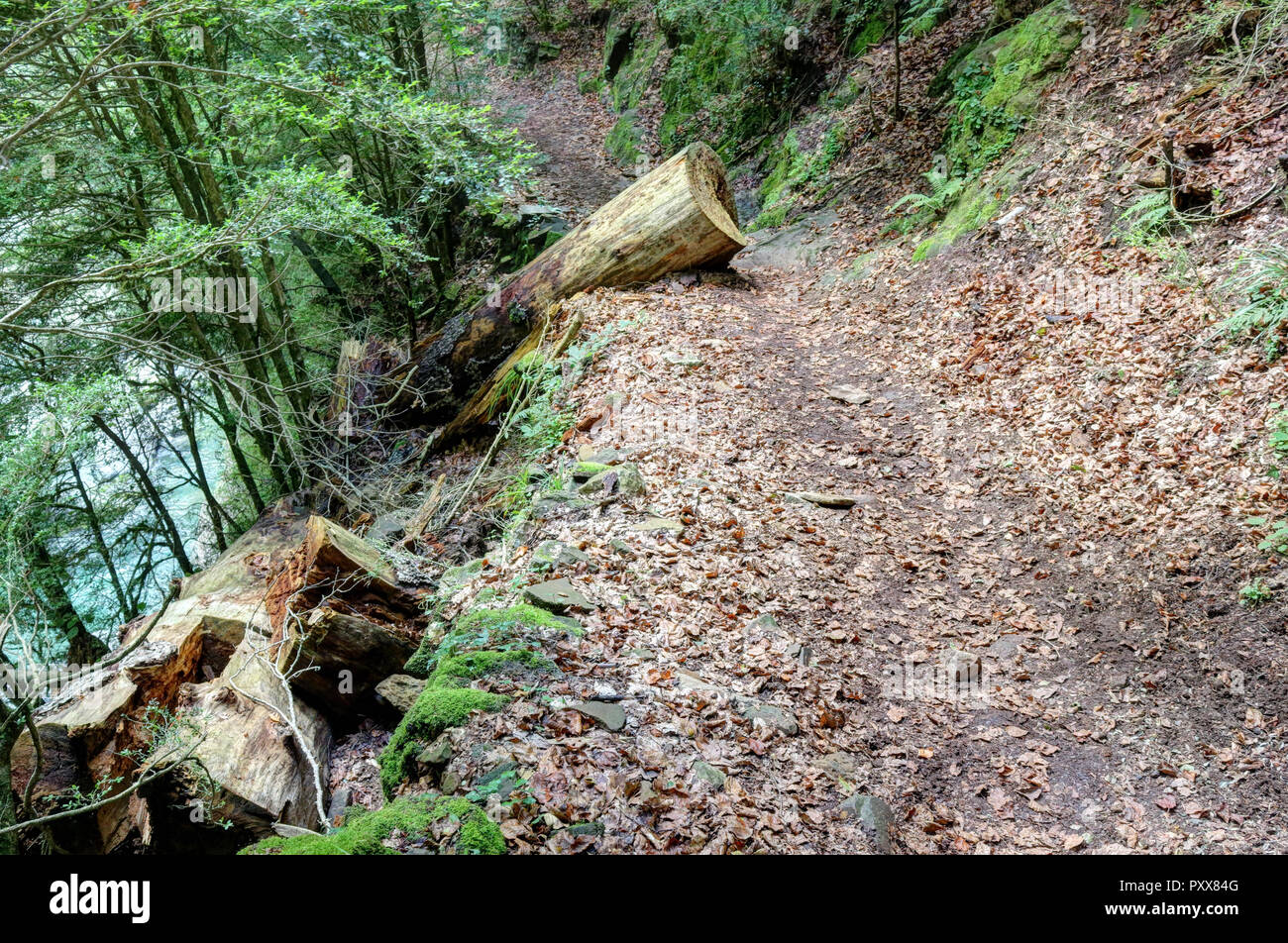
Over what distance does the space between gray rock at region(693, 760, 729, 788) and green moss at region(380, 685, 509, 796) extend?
1.10 metres

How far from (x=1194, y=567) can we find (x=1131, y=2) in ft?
26.3

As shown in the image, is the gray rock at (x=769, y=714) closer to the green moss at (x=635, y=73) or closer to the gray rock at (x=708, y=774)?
the gray rock at (x=708, y=774)

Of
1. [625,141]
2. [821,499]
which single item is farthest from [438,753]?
[625,141]

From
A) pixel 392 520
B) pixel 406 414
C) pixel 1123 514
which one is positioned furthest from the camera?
pixel 406 414

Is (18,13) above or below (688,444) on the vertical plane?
above

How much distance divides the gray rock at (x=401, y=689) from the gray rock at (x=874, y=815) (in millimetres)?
2974

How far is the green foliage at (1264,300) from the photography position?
212 inches

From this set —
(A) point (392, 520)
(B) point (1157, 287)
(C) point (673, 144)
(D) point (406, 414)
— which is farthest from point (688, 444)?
(C) point (673, 144)

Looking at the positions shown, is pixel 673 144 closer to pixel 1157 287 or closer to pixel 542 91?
pixel 542 91

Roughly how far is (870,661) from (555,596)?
2249 millimetres

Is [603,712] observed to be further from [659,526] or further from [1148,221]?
[1148,221]

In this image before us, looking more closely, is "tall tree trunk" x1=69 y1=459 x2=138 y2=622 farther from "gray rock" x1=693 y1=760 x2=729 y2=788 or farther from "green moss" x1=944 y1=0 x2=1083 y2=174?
"green moss" x1=944 y1=0 x2=1083 y2=174

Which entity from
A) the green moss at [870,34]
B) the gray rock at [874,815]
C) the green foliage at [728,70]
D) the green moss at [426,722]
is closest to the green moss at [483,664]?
the green moss at [426,722]

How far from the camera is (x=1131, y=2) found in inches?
348
